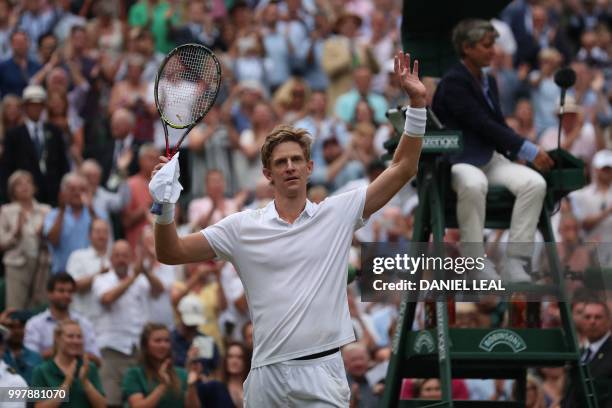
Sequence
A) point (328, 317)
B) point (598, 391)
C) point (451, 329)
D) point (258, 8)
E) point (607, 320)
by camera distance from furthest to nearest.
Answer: point (258, 8)
point (607, 320)
point (598, 391)
point (451, 329)
point (328, 317)

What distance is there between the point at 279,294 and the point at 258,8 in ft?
49.1

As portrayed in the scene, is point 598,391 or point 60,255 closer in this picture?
point 598,391

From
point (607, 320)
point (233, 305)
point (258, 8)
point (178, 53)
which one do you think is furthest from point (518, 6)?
point (178, 53)

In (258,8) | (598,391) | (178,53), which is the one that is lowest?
(598,391)

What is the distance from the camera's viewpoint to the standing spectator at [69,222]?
15219mm

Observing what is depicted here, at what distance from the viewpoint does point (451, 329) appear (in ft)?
31.8

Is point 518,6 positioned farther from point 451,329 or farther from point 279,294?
point 279,294

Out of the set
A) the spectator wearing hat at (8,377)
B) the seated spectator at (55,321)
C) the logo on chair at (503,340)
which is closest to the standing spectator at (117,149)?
the seated spectator at (55,321)

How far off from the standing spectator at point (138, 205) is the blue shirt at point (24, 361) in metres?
3.56

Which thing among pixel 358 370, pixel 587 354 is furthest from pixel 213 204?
pixel 587 354

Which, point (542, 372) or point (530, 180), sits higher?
point (530, 180)

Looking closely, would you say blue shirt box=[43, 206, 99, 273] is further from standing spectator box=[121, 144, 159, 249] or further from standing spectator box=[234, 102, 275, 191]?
standing spectator box=[234, 102, 275, 191]

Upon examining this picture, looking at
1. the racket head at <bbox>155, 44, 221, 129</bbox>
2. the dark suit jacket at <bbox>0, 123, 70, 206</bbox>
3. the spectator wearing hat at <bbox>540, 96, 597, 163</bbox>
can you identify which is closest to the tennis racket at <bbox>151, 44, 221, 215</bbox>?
the racket head at <bbox>155, 44, 221, 129</bbox>

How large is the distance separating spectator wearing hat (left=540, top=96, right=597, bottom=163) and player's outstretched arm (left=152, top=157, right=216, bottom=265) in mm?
10852
